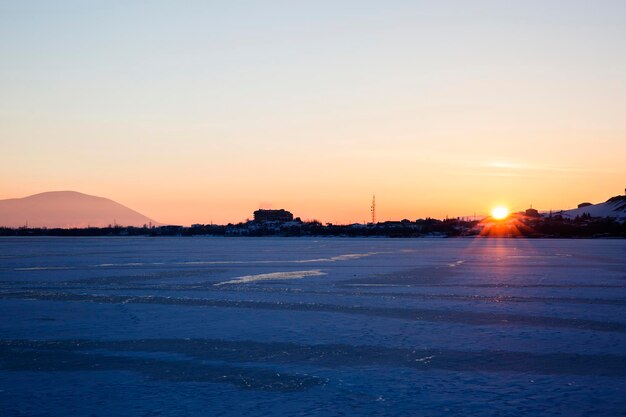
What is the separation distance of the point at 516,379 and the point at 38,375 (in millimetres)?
5947

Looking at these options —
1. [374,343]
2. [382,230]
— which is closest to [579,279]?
[374,343]

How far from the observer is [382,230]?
147125 millimetres

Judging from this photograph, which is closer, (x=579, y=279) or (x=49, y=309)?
(x=49, y=309)

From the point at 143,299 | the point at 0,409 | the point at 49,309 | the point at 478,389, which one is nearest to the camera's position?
the point at 0,409

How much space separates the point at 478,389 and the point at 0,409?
518 centimetres

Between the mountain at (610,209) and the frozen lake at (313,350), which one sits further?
the mountain at (610,209)

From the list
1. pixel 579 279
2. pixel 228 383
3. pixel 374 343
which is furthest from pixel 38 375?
pixel 579 279

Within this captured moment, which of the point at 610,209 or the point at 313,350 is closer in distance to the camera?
the point at 313,350

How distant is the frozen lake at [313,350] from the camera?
6707 mm

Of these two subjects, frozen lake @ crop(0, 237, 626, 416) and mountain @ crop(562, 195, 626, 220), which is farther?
mountain @ crop(562, 195, 626, 220)

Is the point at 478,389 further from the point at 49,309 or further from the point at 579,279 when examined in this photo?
the point at 579,279

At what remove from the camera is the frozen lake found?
6.71m

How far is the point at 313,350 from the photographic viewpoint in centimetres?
924

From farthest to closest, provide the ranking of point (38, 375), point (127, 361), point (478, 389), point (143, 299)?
point (143, 299)
point (127, 361)
point (38, 375)
point (478, 389)
